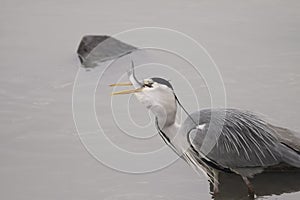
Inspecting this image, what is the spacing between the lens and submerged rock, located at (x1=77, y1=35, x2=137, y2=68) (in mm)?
8250

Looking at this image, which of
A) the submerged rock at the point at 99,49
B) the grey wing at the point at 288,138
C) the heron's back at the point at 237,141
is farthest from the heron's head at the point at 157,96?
the submerged rock at the point at 99,49

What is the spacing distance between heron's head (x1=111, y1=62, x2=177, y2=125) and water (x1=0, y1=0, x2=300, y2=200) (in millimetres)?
894

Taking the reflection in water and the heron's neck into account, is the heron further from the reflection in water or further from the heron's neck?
the reflection in water

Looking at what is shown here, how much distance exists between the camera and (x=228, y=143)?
5281 millimetres

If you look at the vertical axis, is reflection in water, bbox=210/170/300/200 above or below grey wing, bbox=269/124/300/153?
below

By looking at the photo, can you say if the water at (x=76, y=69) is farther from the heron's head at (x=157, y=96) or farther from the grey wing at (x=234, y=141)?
the heron's head at (x=157, y=96)

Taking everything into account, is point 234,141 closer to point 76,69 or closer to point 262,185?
point 262,185

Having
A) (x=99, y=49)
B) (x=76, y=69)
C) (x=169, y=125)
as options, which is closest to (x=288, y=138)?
(x=169, y=125)

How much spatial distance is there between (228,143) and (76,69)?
11.0ft

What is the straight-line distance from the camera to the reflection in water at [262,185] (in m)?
5.47

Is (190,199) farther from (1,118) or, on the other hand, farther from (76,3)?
(76,3)

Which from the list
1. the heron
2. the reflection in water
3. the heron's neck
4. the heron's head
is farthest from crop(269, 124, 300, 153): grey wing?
the heron's head

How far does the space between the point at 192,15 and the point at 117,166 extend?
14.4 ft

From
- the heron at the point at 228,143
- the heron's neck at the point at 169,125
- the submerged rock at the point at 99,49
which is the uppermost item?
the submerged rock at the point at 99,49
